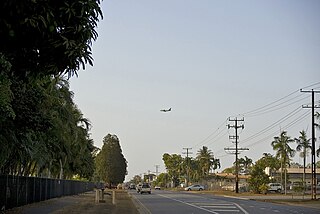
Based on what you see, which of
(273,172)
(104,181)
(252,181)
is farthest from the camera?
(273,172)

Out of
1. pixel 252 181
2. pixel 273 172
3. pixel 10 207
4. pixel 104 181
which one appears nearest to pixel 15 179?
pixel 10 207

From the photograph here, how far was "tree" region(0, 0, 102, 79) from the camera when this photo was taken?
26.7 ft

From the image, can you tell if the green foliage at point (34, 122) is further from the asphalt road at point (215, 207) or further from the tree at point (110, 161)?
the tree at point (110, 161)

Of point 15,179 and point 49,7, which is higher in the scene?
point 49,7

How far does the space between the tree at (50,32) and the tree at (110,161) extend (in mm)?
121776

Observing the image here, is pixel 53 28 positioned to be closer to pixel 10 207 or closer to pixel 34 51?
pixel 34 51

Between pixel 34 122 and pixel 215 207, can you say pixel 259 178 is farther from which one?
pixel 34 122

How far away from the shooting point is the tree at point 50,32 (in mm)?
8125

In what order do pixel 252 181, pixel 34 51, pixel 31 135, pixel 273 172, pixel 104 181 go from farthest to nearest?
pixel 273 172, pixel 104 181, pixel 252 181, pixel 31 135, pixel 34 51

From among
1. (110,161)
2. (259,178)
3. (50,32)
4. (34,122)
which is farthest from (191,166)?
(50,32)

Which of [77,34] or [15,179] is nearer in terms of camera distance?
[77,34]

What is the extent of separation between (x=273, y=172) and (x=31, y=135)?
441 feet

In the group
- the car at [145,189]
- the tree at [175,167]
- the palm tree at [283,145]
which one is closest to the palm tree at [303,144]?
the palm tree at [283,145]

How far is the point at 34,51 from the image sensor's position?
29.6 ft
